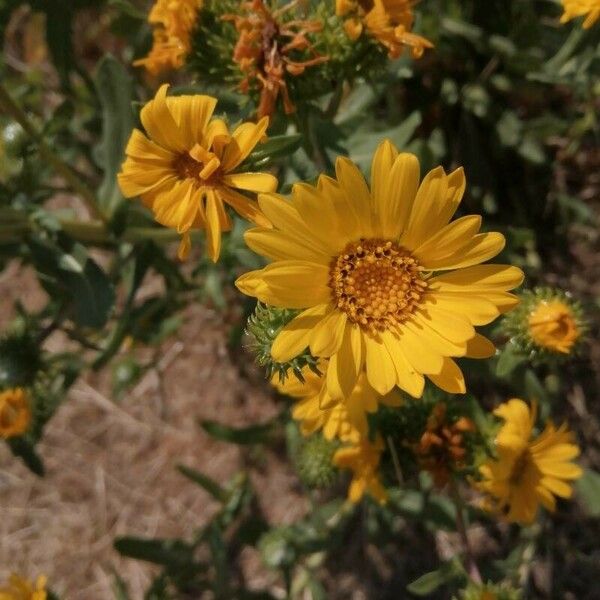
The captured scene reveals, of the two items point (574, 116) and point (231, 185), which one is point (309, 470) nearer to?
point (231, 185)

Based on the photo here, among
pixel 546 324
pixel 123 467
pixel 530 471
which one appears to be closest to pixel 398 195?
pixel 546 324

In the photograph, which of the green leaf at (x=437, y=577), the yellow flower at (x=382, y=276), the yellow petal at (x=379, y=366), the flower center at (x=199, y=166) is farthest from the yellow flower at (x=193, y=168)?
the green leaf at (x=437, y=577)

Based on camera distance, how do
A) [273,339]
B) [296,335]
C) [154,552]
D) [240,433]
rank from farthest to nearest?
1. [240,433]
2. [154,552]
3. [273,339]
4. [296,335]

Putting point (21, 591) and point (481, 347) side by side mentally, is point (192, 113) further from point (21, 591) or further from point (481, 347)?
point (21, 591)

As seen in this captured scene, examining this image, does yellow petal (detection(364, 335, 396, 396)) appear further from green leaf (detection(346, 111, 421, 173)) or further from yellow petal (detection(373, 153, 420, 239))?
green leaf (detection(346, 111, 421, 173))

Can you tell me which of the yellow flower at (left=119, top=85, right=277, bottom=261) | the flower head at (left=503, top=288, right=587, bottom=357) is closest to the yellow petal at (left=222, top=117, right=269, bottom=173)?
the yellow flower at (left=119, top=85, right=277, bottom=261)

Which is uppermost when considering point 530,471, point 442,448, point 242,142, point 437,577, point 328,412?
point 242,142
